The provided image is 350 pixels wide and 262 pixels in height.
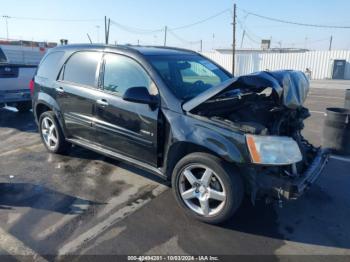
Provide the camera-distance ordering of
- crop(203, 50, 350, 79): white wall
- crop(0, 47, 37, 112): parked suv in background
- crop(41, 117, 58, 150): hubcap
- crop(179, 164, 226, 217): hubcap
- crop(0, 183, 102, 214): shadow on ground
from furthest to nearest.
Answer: crop(203, 50, 350, 79): white wall
crop(0, 47, 37, 112): parked suv in background
crop(41, 117, 58, 150): hubcap
crop(0, 183, 102, 214): shadow on ground
crop(179, 164, 226, 217): hubcap

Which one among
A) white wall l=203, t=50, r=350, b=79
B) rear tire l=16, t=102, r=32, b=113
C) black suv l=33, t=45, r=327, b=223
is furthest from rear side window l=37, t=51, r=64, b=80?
white wall l=203, t=50, r=350, b=79

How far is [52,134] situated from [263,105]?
3631 mm

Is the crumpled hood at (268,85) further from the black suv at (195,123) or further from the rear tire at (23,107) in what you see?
the rear tire at (23,107)

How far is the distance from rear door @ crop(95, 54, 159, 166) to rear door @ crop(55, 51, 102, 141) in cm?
20

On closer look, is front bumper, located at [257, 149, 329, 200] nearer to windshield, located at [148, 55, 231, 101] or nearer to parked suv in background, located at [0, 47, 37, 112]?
windshield, located at [148, 55, 231, 101]

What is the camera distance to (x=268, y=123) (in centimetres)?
355

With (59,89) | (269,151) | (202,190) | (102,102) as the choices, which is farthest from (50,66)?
(269,151)

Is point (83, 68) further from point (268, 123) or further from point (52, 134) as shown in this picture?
point (268, 123)

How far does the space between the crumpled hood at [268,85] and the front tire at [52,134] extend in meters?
2.74

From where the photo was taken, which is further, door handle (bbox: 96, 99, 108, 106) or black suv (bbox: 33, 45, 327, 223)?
door handle (bbox: 96, 99, 108, 106)

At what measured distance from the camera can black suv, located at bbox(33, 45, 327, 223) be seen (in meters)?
3.13

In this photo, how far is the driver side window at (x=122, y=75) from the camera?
153 inches

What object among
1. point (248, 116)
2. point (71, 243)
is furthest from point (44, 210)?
point (248, 116)

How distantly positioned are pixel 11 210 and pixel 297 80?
11.8ft
